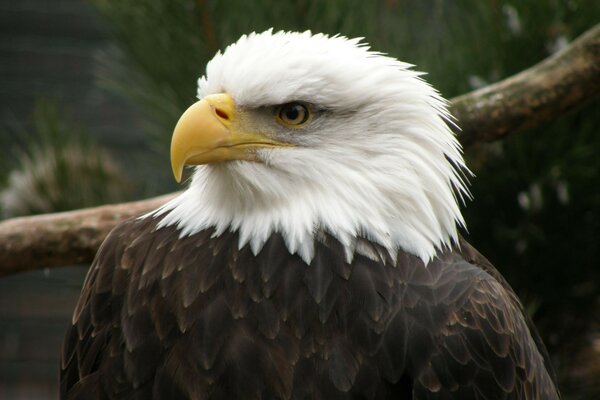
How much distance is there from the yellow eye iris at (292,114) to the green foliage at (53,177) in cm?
156

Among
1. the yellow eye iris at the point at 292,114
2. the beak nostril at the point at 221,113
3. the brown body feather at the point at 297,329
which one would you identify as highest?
the yellow eye iris at the point at 292,114

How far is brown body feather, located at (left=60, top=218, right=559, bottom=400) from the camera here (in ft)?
6.91

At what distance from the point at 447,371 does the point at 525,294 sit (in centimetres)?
133

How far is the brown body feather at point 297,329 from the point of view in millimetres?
2105

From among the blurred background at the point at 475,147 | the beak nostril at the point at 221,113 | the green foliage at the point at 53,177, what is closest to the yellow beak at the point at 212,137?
the beak nostril at the point at 221,113

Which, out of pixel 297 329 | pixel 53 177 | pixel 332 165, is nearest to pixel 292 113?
pixel 332 165

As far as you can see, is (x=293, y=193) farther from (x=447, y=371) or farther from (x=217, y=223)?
(x=447, y=371)

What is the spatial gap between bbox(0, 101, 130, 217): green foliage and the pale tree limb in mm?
596

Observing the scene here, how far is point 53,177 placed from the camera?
11.8 ft

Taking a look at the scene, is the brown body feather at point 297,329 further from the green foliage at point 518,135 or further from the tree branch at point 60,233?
the green foliage at point 518,135

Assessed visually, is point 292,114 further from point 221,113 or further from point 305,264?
point 305,264

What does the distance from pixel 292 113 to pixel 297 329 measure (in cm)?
53

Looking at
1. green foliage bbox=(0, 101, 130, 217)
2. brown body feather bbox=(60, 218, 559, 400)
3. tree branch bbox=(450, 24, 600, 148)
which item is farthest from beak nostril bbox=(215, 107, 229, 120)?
green foliage bbox=(0, 101, 130, 217)

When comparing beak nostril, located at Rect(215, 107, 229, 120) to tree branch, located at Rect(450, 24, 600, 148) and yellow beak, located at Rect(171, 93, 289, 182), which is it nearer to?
yellow beak, located at Rect(171, 93, 289, 182)
